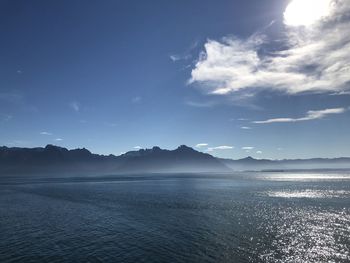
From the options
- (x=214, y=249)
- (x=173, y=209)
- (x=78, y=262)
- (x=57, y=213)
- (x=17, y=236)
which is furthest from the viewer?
(x=173, y=209)

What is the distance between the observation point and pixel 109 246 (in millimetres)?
42812

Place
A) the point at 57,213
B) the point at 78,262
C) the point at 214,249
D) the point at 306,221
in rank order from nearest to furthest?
the point at 78,262, the point at 214,249, the point at 306,221, the point at 57,213

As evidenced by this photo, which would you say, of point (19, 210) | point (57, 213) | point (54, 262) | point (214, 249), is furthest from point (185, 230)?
point (19, 210)

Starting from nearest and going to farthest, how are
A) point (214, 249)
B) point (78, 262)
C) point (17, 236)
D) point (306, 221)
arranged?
point (78, 262), point (214, 249), point (17, 236), point (306, 221)

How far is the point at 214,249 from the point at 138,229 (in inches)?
714

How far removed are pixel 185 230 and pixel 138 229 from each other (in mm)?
8850

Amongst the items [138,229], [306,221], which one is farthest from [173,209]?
[306,221]

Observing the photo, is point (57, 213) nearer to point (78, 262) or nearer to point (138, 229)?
point (138, 229)

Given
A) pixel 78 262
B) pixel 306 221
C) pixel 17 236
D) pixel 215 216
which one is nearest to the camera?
pixel 78 262

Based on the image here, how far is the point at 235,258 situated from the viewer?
37281mm

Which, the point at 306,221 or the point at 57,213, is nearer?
the point at 306,221

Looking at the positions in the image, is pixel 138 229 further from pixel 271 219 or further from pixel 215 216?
pixel 271 219

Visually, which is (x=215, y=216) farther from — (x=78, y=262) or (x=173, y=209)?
(x=78, y=262)

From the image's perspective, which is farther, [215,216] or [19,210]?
[19,210]
